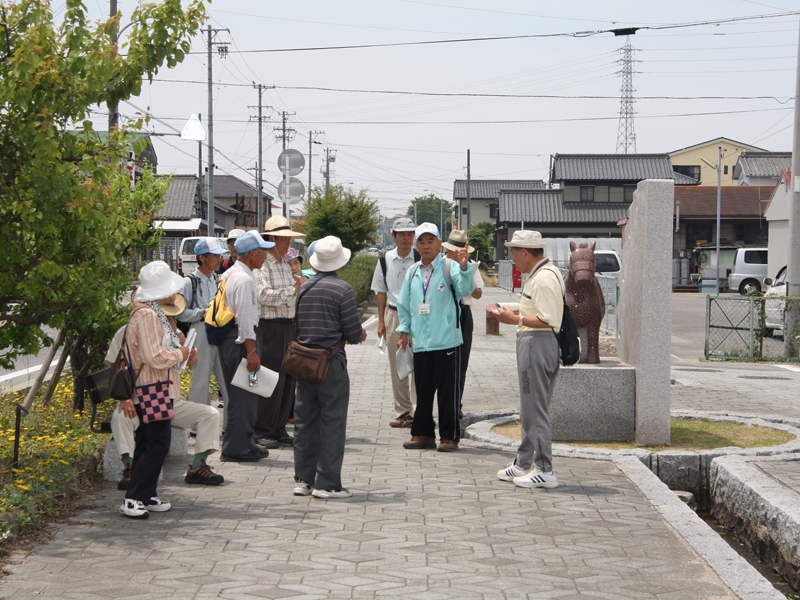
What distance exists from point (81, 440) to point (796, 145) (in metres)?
14.6

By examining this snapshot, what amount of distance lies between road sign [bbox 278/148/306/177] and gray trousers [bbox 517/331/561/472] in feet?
26.0

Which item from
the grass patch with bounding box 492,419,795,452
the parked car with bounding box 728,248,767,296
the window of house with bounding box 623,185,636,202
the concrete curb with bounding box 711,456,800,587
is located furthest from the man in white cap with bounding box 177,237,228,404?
the window of house with bounding box 623,185,636,202

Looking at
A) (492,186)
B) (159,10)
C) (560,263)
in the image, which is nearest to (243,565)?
(159,10)

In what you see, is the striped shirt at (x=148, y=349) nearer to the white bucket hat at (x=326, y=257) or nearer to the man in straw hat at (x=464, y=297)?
the white bucket hat at (x=326, y=257)

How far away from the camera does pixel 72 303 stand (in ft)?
19.7

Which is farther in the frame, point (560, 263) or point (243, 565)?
point (560, 263)

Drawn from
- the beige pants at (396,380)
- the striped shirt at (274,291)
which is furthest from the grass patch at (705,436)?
the striped shirt at (274,291)

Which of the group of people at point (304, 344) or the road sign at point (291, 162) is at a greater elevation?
the road sign at point (291, 162)

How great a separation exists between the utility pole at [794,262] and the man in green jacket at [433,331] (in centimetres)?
1102

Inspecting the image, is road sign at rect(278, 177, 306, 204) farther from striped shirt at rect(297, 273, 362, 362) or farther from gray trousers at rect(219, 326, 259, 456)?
striped shirt at rect(297, 273, 362, 362)

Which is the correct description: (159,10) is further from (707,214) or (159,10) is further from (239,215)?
(239,215)

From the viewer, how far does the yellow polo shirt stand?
6152 millimetres

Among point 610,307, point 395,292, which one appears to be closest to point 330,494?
point 395,292

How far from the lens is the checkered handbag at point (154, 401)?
213 inches
